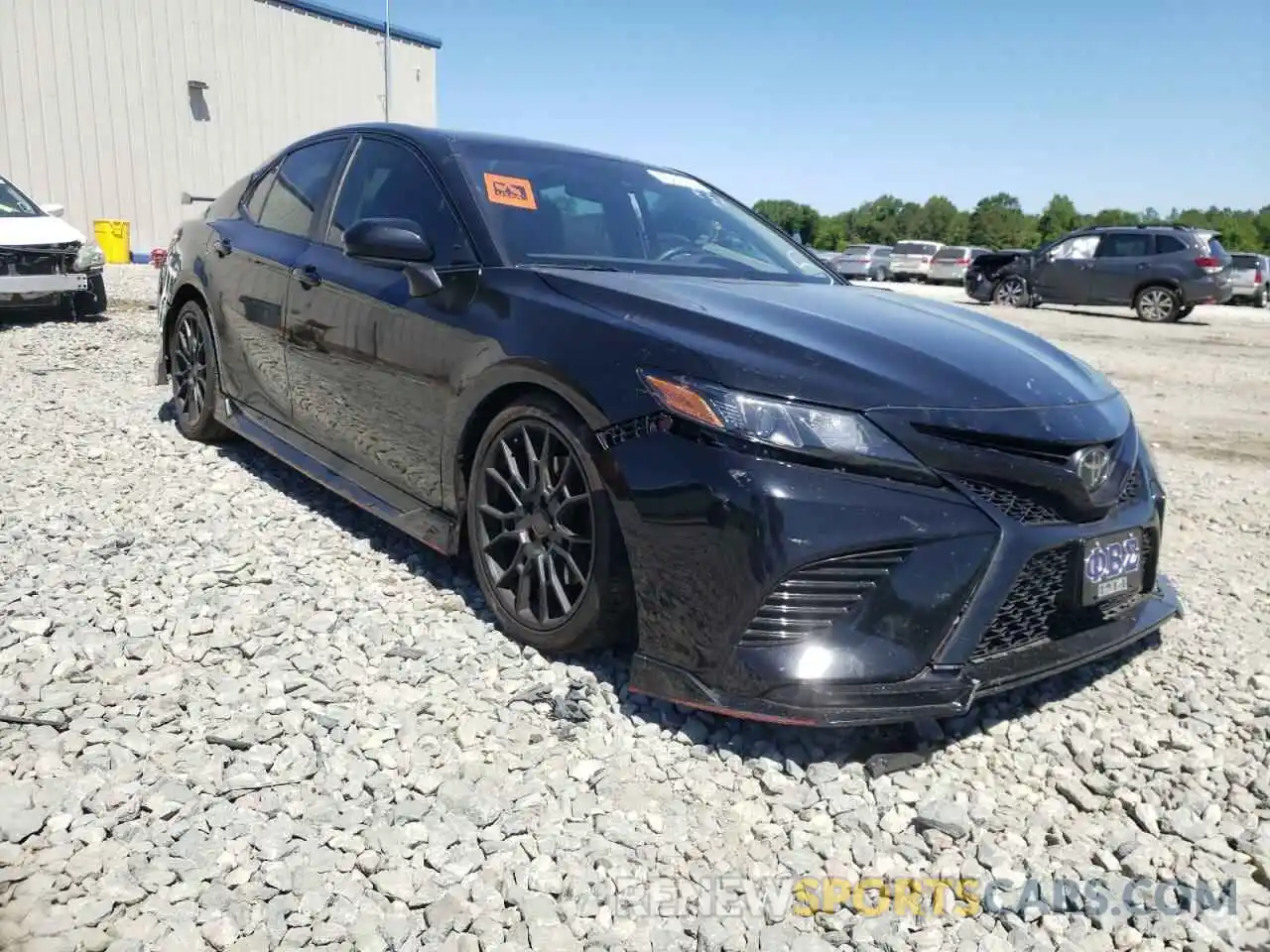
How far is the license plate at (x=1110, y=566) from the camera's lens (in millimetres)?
2543

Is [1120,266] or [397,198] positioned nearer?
[397,198]

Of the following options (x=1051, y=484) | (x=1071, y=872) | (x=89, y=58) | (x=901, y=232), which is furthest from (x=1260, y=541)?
(x=901, y=232)

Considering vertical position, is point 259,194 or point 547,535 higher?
point 259,194

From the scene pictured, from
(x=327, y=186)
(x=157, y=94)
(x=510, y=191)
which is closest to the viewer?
(x=510, y=191)

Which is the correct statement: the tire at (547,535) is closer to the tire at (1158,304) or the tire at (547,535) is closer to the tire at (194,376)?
the tire at (194,376)

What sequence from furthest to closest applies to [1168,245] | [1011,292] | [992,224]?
1. [992,224]
2. [1011,292]
3. [1168,245]

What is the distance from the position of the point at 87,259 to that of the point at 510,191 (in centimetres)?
839

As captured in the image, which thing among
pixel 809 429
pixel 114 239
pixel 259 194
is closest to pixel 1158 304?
pixel 259 194

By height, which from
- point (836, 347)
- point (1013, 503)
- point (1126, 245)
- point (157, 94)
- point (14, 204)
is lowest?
point (1013, 503)

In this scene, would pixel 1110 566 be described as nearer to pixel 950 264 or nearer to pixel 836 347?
pixel 836 347

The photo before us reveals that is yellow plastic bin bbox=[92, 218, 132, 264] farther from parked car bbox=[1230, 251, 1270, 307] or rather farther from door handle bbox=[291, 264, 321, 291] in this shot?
parked car bbox=[1230, 251, 1270, 307]

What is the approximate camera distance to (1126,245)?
59.8 ft

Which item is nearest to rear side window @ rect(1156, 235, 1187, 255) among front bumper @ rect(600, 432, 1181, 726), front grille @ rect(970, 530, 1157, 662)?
front grille @ rect(970, 530, 1157, 662)

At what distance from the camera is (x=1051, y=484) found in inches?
96.8
